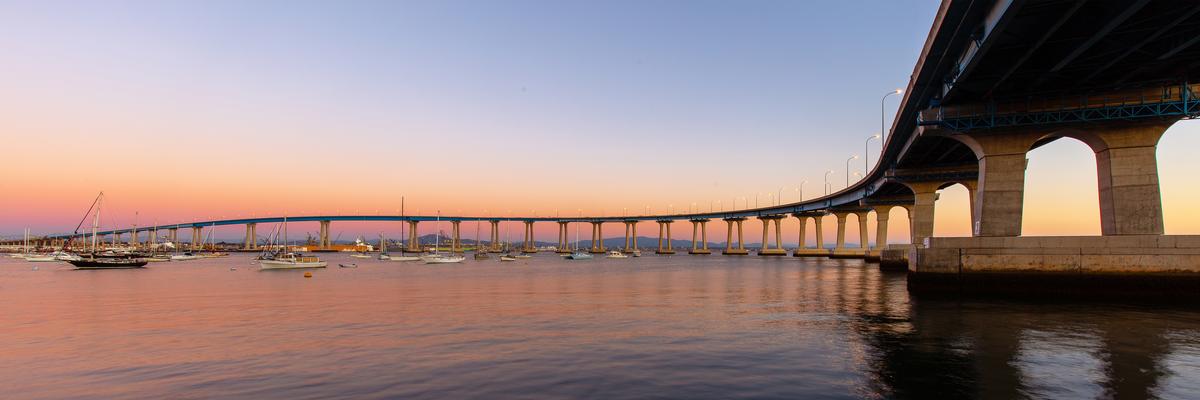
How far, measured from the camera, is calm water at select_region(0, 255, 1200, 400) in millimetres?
14656

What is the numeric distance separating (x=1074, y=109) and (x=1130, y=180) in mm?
4599

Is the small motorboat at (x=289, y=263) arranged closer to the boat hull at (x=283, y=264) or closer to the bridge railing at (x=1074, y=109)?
the boat hull at (x=283, y=264)

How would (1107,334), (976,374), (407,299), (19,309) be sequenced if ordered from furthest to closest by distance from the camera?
(407,299) → (19,309) → (1107,334) → (976,374)

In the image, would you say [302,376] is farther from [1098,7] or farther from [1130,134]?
[1130,134]

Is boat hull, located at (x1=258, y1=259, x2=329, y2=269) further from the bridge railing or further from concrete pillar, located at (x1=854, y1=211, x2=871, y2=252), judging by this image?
concrete pillar, located at (x1=854, y1=211, x2=871, y2=252)

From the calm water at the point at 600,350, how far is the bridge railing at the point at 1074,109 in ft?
33.6

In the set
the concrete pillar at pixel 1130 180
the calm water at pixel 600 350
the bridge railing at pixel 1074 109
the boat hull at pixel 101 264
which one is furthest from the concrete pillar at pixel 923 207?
the boat hull at pixel 101 264

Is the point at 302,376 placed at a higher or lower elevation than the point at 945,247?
lower

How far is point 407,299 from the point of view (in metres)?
40.4

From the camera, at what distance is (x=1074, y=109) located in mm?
35156

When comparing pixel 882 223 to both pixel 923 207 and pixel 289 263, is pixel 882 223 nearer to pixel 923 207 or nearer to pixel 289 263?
pixel 923 207

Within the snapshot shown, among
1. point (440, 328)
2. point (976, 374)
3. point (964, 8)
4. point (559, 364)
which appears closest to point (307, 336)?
point (440, 328)

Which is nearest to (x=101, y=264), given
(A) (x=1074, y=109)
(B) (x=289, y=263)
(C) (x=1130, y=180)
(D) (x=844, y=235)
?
(B) (x=289, y=263)

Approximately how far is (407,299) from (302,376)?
24.8 metres
